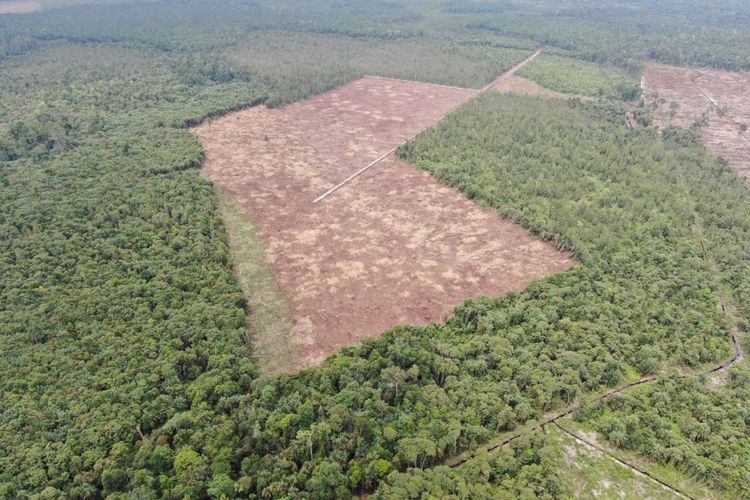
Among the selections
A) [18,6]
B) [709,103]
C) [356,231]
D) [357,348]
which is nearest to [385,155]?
[356,231]

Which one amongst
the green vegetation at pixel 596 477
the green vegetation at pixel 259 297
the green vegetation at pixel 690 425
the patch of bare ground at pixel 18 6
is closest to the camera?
the green vegetation at pixel 596 477

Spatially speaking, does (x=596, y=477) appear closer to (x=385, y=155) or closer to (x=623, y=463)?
(x=623, y=463)

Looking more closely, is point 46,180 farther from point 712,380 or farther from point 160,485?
point 712,380

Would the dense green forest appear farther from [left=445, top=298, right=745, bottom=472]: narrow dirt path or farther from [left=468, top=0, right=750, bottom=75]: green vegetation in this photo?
[left=468, top=0, right=750, bottom=75]: green vegetation

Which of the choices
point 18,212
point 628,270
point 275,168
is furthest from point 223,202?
point 628,270

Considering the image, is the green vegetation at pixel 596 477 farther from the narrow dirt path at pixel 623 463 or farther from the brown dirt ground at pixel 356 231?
the brown dirt ground at pixel 356 231

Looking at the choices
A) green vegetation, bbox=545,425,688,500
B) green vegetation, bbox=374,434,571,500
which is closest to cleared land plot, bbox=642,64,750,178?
green vegetation, bbox=545,425,688,500

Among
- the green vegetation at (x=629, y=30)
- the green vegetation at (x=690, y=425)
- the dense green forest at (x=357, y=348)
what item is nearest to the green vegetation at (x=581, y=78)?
the green vegetation at (x=629, y=30)
